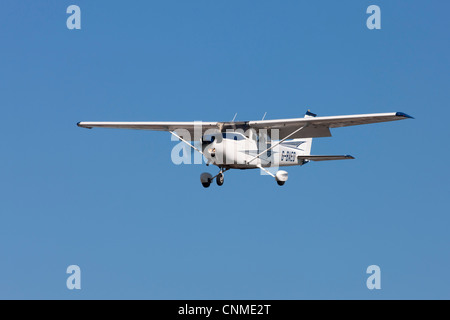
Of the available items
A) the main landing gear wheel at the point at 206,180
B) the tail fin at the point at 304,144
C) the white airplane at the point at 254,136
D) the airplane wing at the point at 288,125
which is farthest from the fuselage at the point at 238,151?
the tail fin at the point at 304,144

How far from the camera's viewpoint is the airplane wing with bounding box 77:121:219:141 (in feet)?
109

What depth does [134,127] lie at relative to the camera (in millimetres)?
35406

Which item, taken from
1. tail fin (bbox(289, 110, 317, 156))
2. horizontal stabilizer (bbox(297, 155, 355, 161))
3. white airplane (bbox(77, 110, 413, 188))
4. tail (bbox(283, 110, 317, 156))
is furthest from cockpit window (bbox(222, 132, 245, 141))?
tail fin (bbox(289, 110, 317, 156))

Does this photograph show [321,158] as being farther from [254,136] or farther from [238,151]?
[238,151]

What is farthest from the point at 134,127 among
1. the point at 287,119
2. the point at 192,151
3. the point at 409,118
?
the point at 409,118

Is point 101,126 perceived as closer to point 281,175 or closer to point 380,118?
point 281,175

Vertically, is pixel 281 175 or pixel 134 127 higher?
pixel 134 127

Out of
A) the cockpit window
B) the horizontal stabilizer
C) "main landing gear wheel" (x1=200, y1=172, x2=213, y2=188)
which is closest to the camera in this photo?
the cockpit window

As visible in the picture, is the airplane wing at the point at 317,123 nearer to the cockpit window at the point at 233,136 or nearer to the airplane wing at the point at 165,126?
the cockpit window at the point at 233,136

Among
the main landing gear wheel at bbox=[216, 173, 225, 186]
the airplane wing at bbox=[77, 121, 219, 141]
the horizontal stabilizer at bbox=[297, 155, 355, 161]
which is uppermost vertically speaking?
the airplane wing at bbox=[77, 121, 219, 141]

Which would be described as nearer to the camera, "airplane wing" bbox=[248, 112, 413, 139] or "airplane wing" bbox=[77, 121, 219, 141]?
"airplane wing" bbox=[248, 112, 413, 139]

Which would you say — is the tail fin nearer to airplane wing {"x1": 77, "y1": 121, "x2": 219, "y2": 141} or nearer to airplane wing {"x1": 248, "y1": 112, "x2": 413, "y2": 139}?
airplane wing {"x1": 248, "y1": 112, "x2": 413, "y2": 139}
